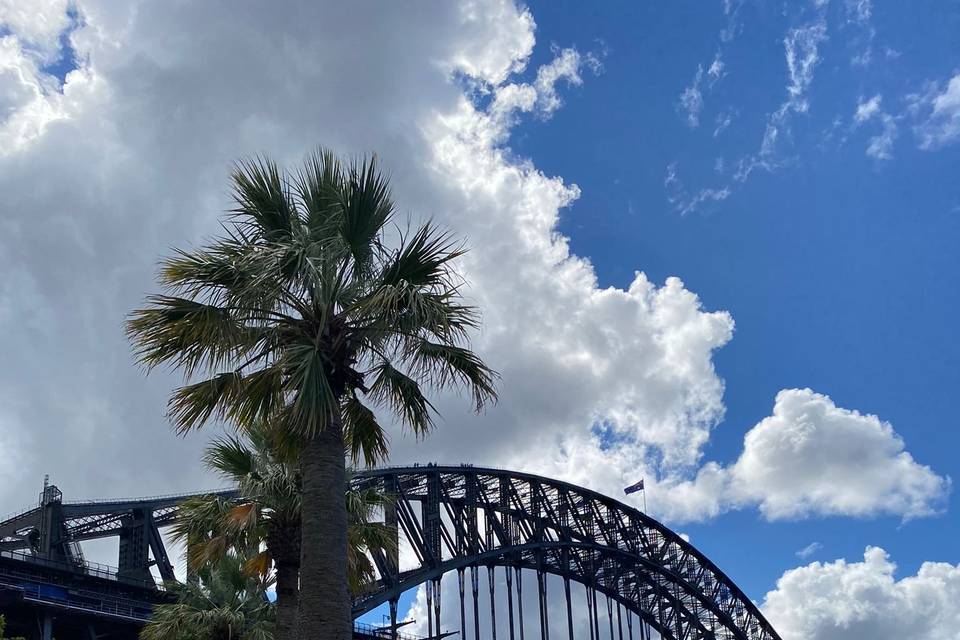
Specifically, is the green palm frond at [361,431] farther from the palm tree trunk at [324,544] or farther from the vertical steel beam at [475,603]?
the vertical steel beam at [475,603]

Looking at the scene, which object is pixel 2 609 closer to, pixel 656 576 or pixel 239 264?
pixel 239 264

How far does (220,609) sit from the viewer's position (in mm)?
27797

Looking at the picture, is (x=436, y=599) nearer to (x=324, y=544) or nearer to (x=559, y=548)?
(x=559, y=548)

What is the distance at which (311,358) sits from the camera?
47.7ft

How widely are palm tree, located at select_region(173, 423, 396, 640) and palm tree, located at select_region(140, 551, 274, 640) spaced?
Result: 230 centimetres

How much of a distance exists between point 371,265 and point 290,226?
1.49 metres

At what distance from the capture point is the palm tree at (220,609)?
27438mm

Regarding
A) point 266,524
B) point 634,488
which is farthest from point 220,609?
point 634,488

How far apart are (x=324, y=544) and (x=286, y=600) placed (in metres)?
8.94

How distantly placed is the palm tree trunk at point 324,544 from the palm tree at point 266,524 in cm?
710

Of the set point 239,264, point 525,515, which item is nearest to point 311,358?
point 239,264

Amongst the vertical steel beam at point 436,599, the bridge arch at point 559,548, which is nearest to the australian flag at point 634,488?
the bridge arch at point 559,548

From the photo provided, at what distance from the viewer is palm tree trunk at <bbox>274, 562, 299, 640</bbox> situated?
2167 cm

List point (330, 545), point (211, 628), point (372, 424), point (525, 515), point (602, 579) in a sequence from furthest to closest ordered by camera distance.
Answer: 1. point (602, 579)
2. point (525, 515)
3. point (211, 628)
4. point (372, 424)
5. point (330, 545)
